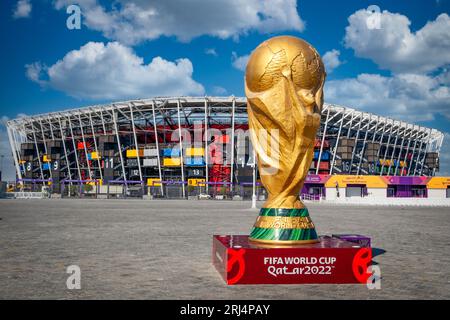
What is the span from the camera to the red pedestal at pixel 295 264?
7.12m

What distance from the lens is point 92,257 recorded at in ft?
32.2

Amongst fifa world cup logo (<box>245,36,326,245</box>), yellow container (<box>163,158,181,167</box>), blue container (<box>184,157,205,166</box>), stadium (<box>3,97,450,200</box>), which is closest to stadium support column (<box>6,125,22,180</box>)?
stadium (<box>3,97,450,200</box>)

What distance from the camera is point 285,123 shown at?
321 inches

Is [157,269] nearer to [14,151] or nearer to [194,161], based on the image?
[194,161]

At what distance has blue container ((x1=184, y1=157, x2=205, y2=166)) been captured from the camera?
72500mm

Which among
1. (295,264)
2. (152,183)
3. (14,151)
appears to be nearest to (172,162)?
(152,183)

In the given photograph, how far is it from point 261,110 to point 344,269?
124 inches

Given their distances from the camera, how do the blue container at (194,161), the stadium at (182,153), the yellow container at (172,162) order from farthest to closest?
1. the yellow container at (172,162)
2. the blue container at (194,161)
3. the stadium at (182,153)

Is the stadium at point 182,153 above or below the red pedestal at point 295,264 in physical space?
above

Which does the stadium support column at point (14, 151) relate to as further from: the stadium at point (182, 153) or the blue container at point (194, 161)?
the blue container at point (194, 161)

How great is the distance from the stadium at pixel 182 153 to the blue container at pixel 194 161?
16 centimetres

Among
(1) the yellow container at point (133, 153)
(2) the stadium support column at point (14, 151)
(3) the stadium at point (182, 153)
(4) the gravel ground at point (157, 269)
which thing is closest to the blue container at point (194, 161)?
(3) the stadium at point (182, 153)

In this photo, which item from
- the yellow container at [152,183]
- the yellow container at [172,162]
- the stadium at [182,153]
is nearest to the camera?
the stadium at [182,153]
